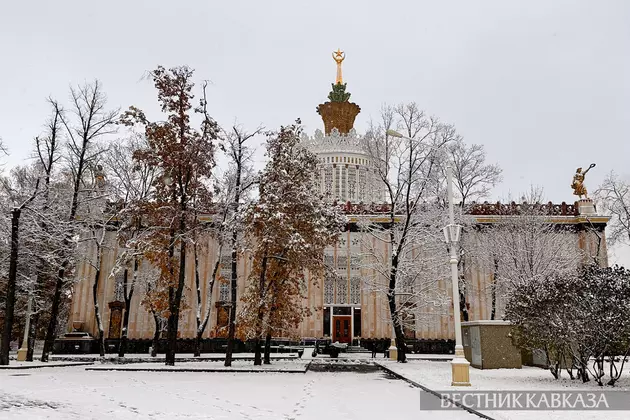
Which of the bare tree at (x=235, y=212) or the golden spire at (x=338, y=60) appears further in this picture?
the golden spire at (x=338, y=60)

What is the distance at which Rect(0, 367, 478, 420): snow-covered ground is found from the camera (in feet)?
29.4

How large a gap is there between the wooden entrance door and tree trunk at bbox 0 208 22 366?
22201mm

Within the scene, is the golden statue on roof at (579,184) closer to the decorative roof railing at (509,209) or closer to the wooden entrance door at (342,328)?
the decorative roof railing at (509,209)

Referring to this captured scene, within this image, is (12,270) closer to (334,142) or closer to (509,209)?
(334,142)

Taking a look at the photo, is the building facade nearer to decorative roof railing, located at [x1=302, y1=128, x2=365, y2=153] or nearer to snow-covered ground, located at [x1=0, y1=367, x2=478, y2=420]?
decorative roof railing, located at [x1=302, y1=128, x2=365, y2=153]

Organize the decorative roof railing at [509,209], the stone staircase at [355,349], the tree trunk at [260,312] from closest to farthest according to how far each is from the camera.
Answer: the tree trunk at [260,312] → the stone staircase at [355,349] → the decorative roof railing at [509,209]

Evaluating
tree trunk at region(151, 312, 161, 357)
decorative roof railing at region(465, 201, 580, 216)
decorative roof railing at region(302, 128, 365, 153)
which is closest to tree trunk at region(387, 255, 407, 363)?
decorative roof railing at region(465, 201, 580, 216)

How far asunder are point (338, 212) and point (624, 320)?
45.1ft

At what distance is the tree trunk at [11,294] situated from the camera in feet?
66.9

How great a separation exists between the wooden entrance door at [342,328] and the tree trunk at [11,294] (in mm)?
22201

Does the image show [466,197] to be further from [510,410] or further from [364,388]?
[510,410]

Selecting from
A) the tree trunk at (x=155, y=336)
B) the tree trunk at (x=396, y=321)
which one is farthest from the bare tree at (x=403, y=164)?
the tree trunk at (x=155, y=336)

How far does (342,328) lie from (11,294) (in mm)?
22889

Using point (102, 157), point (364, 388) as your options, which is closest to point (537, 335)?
point (364, 388)
